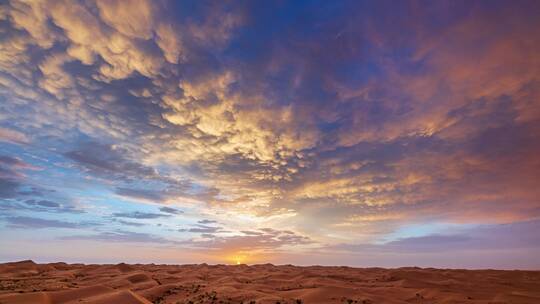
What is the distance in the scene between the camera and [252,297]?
1719 cm

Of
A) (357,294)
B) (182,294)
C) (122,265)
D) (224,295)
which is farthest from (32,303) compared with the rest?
(122,265)

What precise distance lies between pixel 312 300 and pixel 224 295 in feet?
17.2

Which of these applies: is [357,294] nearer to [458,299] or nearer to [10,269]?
[458,299]

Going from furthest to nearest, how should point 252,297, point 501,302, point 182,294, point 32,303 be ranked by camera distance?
1. point 182,294
2. point 252,297
3. point 501,302
4. point 32,303

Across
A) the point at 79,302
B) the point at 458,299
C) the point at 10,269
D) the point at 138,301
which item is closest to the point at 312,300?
the point at 458,299

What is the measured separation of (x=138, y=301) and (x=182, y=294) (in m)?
5.51

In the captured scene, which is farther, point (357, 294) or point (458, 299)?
point (357, 294)

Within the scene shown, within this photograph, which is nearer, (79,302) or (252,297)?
(79,302)

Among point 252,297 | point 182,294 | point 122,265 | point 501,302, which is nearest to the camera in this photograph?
point 501,302

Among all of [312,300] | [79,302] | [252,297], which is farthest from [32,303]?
[312,300]

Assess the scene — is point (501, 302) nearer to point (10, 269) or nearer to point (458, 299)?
point (458, 299)

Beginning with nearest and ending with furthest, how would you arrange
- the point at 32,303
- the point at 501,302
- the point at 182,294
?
the point at 32,303 → the point at 501,302 → the point at 182,294

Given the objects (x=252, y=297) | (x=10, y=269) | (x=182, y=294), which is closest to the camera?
(x=252, y=297)

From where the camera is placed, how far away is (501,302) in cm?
1571
